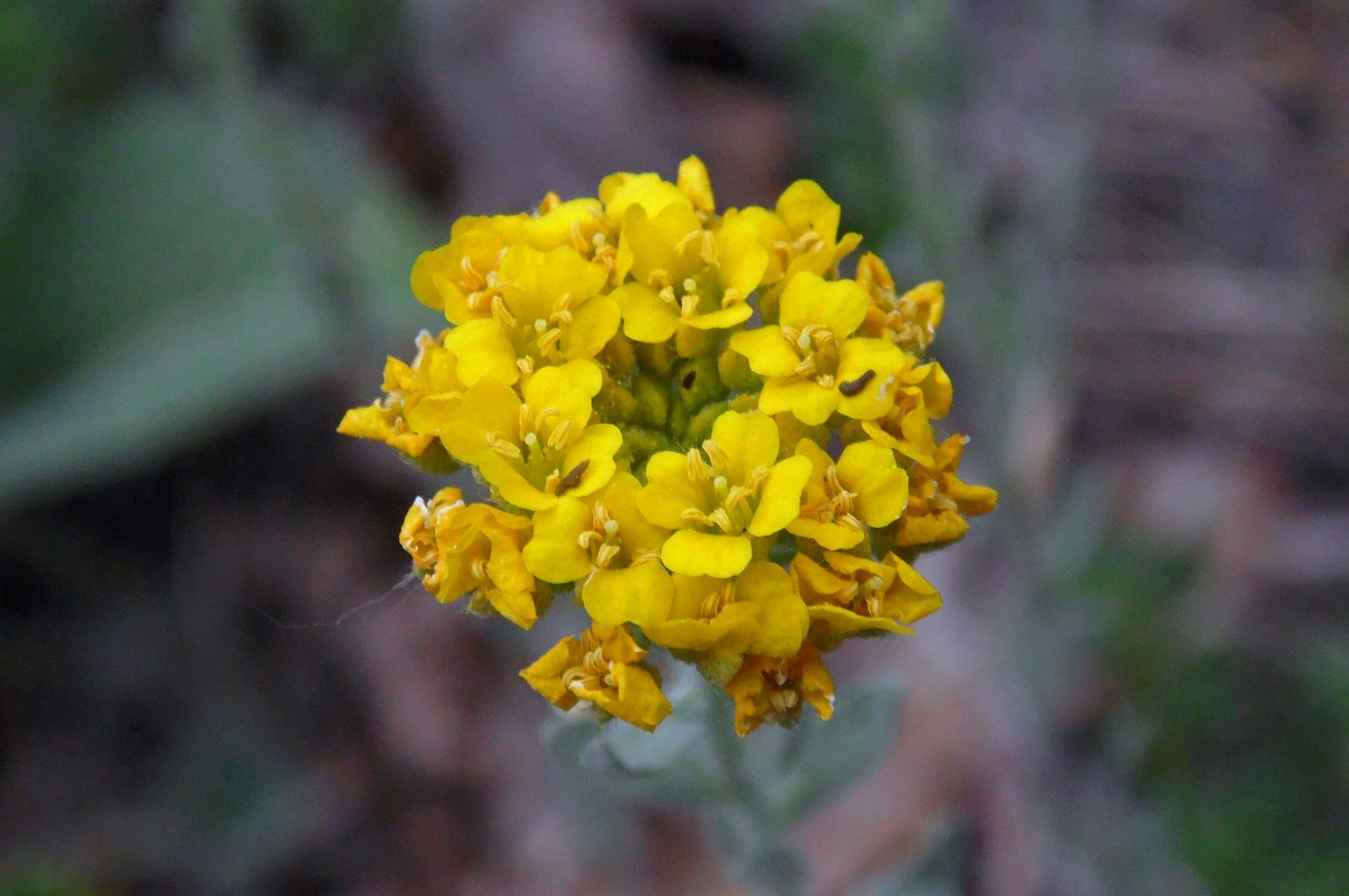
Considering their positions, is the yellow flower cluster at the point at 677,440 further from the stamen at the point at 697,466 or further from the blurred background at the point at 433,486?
the blurred background at the point at 433,486

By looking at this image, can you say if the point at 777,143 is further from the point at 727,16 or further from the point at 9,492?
the point at 9,492

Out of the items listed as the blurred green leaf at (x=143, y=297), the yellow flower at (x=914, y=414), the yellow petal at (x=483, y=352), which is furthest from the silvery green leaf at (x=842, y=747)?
the blurred green leaf at (x=143, y=297)

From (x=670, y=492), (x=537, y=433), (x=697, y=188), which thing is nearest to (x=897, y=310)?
(x=697, y=188)

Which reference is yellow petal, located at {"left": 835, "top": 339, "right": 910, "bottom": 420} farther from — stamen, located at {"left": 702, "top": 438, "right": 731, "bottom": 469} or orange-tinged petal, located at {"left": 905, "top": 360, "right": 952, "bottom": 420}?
stamen, located at {"left": 702, "top": 438, "right": 731, "bottom": 469}

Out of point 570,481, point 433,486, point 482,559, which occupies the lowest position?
point 433,486

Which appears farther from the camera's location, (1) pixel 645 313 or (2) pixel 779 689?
(1) pixel 645 313

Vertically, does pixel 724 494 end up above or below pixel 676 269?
below

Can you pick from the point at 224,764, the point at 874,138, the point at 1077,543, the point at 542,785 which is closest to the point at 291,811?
the point at 224,764

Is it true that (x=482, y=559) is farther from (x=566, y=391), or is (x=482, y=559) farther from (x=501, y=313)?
(x=501, y=313)
